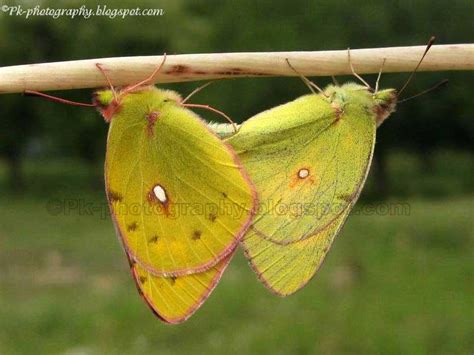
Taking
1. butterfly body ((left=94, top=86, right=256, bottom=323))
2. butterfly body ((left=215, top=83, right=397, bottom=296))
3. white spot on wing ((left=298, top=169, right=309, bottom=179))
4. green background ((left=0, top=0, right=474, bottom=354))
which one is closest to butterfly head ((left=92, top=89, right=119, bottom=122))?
butterfly body ((left=94, top=86, right=256, bottom=323))

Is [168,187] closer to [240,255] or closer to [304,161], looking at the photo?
[304,161]

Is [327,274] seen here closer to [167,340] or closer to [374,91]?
[167,340]

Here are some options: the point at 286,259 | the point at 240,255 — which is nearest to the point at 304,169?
the point at 286,259

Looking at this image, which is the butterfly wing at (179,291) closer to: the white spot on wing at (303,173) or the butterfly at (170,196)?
the butterfly at (170,196)

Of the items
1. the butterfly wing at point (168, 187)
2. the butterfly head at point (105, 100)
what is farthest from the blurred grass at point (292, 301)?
the butterfly head at point (105, 100)

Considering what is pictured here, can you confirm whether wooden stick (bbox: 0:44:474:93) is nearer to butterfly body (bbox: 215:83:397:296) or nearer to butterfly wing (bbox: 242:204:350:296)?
butterfly body (bbox: 215:83:397:296)
